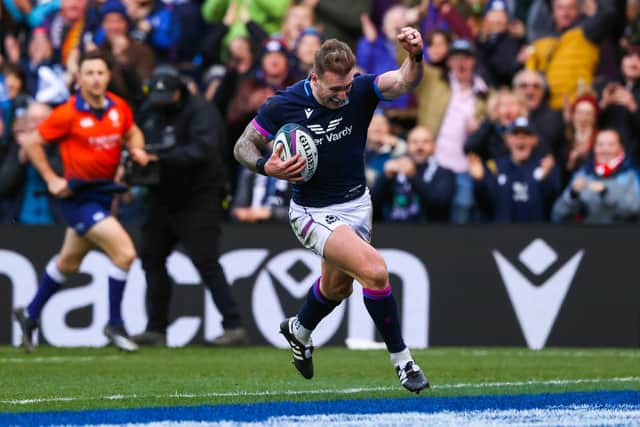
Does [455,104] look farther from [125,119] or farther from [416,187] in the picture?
[125,119]

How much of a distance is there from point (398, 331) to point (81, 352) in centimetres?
476

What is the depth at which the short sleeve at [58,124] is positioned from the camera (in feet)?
42.8

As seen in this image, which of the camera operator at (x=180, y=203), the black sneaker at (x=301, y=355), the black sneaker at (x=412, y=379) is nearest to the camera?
the black sneaker at (x=412, y=379)

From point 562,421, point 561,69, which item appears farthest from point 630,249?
point 562,421

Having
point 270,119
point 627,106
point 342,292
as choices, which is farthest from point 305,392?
point 627,106

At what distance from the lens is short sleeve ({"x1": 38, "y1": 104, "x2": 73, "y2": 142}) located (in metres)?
13.0

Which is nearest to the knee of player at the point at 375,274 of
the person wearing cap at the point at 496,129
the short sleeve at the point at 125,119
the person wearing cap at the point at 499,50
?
the short sleeve at the point at 125,119

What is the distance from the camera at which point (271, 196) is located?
50.5 feet

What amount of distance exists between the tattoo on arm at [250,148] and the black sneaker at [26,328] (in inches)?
166

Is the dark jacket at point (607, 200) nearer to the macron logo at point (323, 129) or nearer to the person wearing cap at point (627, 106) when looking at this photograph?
the person wearing cap at point (627, 106)

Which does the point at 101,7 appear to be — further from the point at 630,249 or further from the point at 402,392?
the point at 402,392

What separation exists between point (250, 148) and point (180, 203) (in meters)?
4.36

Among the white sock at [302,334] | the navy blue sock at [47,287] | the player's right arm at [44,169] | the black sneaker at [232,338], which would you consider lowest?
the black sneaker at [232,338]

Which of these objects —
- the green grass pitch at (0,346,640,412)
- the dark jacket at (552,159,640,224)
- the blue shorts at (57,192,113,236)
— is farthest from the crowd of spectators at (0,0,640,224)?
the green grass pitch at (0,346,640,412)
